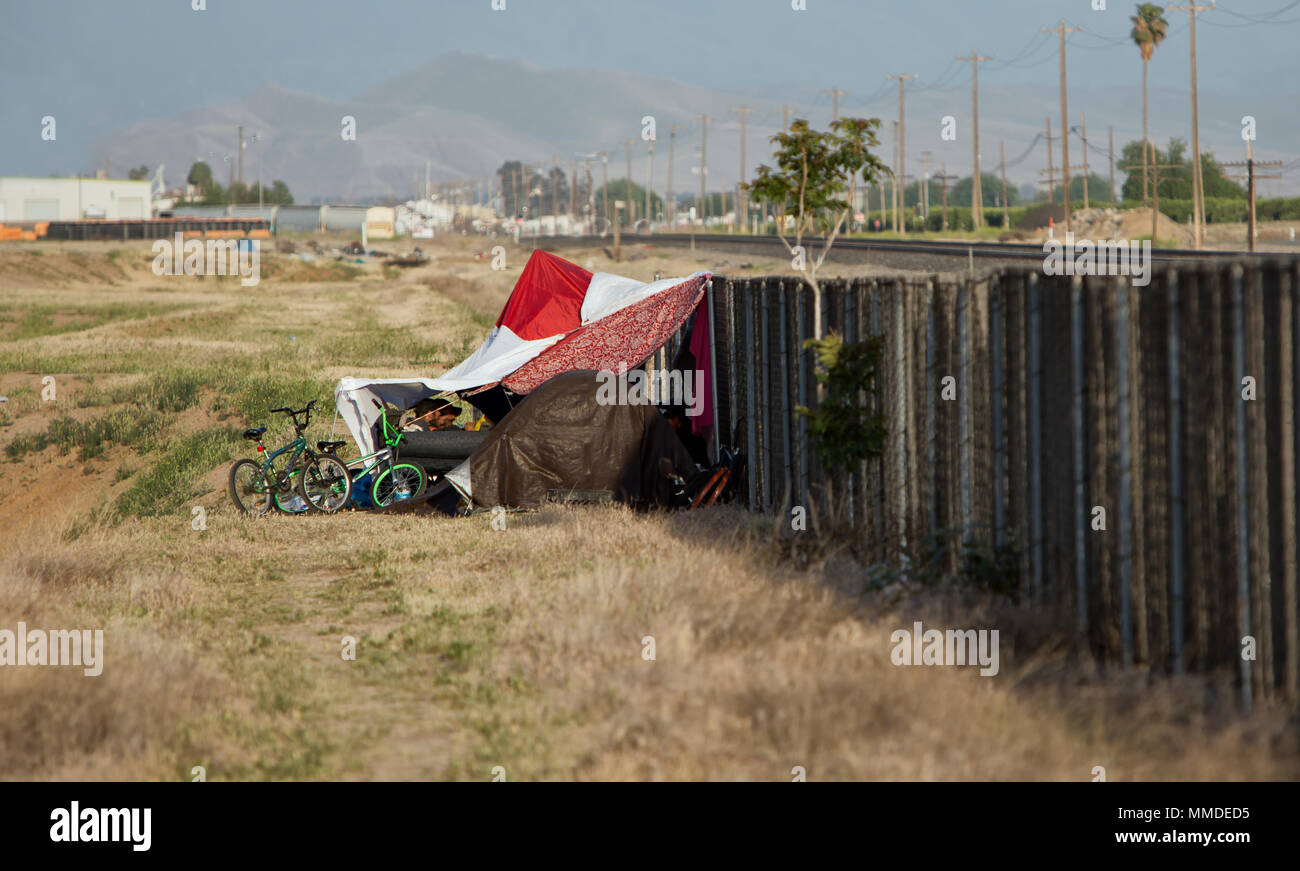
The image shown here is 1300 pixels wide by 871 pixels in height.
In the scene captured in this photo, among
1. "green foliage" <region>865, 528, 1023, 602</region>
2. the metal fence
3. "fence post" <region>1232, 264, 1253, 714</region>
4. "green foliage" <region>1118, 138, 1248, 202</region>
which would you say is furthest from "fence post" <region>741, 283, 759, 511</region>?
"green foliage" <region>1118, 138, 1248, 202</region>

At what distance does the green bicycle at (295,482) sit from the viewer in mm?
13461

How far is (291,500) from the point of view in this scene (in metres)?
13.6

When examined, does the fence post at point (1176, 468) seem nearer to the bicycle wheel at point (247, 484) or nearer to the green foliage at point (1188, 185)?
the bicycle wheel at point (247, 484)

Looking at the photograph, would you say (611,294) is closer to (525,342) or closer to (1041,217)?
(525,342)

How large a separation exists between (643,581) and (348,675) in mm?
1895

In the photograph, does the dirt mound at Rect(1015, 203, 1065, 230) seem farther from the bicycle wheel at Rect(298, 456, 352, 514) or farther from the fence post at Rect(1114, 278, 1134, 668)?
the fence post at Rect(1114, 278, 1134, 668)

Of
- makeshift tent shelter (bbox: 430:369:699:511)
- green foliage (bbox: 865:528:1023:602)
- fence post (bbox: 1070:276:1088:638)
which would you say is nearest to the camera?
fence post (bbox: 1070:276:1088:638)

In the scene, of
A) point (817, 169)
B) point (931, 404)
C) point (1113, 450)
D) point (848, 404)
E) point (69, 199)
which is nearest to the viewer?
point (1113, 450)

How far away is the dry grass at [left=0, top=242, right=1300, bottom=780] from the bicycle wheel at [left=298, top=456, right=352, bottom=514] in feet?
5.23

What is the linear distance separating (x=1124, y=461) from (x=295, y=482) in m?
9.31

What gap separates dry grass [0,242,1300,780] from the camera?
17.7ft

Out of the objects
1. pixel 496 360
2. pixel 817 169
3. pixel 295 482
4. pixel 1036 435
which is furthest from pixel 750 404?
pixel 1036 435

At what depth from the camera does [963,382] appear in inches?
322
